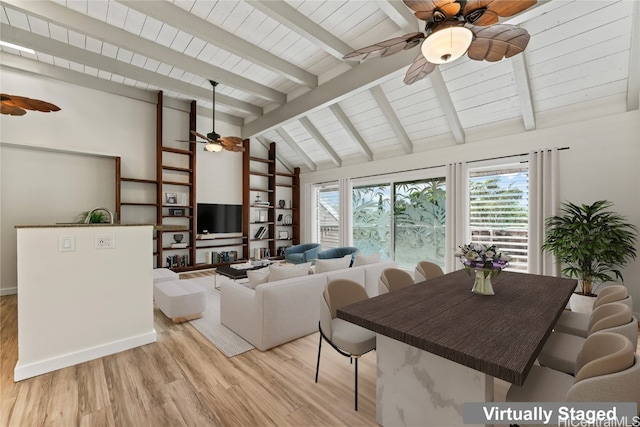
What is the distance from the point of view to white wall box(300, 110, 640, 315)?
11.0 ft

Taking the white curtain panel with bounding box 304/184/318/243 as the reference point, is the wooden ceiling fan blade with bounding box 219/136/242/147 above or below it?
above

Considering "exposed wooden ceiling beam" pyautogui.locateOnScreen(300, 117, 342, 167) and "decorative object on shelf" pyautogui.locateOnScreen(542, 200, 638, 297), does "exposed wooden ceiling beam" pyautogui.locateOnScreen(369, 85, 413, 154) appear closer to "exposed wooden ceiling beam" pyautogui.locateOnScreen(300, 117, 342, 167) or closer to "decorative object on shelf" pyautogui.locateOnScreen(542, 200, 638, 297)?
"exposed wooden ceiling beam" pyautogui.locateOnScreen(300, 117, 342, 167)

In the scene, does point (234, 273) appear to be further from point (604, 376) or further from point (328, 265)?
point (604, 376)

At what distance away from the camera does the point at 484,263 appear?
1905 millimetres

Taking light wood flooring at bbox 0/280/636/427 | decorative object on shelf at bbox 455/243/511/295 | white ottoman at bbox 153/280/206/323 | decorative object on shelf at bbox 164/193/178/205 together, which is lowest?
light wood flooring at bbox 0/280/636/427

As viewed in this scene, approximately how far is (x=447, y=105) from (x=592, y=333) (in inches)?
142

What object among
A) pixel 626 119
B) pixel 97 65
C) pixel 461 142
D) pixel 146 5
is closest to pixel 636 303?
pixel 626 119

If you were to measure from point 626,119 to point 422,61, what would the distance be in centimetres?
319

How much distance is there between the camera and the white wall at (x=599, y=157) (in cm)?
334

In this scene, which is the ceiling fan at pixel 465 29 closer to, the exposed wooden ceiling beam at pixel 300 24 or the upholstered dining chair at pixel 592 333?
the exposed wooden ceiling beam at pixel 300 24

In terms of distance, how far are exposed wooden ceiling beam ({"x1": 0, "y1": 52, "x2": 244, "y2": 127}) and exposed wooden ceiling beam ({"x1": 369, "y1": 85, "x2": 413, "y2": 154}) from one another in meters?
4.12

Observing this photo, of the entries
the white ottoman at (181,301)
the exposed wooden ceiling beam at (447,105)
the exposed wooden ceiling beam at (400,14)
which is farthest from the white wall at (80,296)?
the exposed wooden ceiling beam at (447,105)

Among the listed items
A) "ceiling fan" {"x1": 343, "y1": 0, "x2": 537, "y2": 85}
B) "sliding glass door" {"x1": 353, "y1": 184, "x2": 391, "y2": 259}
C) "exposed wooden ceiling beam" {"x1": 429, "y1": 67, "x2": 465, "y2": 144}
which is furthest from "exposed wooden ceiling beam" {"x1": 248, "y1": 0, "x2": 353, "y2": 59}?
"sliding glass door" {"x1": 353, "y1": 184, "x2": 391, "y2": 259}

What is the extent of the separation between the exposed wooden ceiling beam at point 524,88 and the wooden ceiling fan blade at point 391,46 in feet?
7.32
